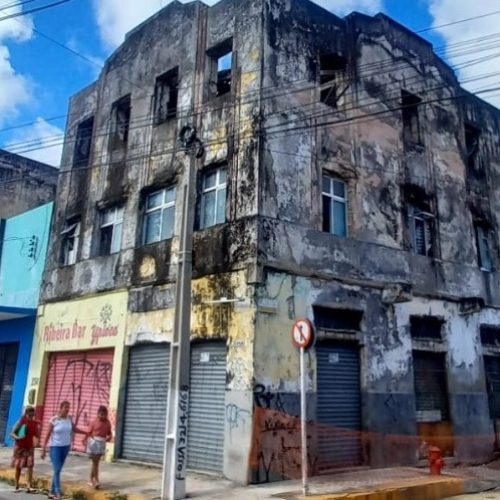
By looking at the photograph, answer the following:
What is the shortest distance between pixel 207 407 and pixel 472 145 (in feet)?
40.3

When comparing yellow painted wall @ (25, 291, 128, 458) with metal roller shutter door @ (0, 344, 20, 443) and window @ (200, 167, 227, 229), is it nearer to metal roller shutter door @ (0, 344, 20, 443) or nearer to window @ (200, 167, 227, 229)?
metal roller shutter door @ (0, 344, 20, 443)

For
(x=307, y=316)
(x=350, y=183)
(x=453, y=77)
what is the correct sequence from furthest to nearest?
(x=453, y=77)
(x=350, y=183)
(x=307, y=316)

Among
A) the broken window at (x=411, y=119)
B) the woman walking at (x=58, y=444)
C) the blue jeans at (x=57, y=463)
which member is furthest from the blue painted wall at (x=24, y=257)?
the broken window at (x=411, y=119)

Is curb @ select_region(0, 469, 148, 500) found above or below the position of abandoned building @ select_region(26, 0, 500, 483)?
below

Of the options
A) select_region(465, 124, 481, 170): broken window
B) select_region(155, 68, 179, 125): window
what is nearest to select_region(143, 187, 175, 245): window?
select_region(155, 68, 179, 125): window

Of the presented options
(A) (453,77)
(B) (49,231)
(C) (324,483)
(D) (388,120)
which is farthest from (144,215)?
(A) (453,77)

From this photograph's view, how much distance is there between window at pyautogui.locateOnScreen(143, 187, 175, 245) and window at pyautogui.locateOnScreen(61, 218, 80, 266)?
11.1ft

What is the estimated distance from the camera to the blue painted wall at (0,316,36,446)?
51.2 ft

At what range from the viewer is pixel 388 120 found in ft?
46.5

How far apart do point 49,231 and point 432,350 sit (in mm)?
12040

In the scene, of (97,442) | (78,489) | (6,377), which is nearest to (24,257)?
(6,377)

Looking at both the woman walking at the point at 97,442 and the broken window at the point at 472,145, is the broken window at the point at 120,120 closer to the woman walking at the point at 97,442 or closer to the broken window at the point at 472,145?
the woman walking at the point at 97,442

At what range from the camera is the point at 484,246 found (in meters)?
16.0

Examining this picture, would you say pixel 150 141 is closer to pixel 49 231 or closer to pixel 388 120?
pixel 49 231
